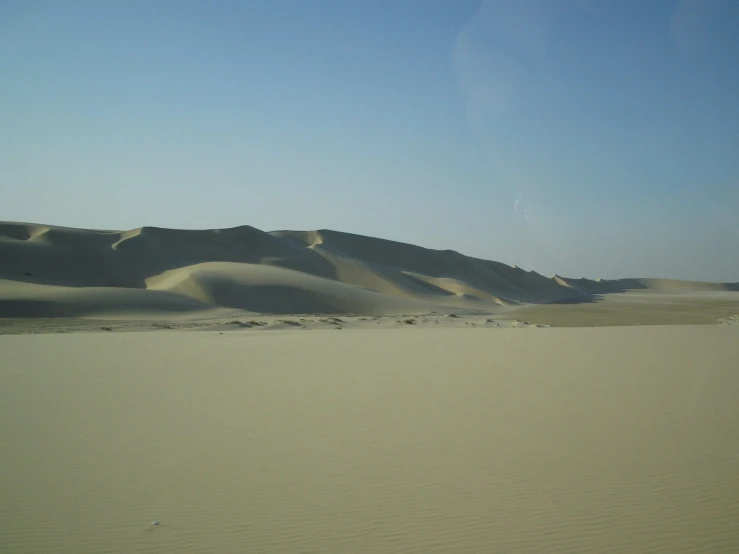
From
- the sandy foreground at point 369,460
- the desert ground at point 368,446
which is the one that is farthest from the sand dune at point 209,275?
the sandy foreground at point 369,460

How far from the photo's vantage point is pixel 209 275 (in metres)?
44.8

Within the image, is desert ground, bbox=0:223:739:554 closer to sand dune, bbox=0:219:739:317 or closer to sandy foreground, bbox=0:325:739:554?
sandy foreground, bbox=0:325:739:554

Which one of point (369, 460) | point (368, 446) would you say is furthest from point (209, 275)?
point (369, 460)

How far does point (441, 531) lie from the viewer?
4.54 meters

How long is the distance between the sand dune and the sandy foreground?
2485 cm

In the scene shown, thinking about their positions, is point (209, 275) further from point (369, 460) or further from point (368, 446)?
point (369, 460)

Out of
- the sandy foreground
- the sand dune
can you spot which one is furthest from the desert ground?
the sand dune

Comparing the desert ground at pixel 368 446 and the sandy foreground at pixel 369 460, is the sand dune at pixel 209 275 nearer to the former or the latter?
the desert ground at pixel 368 446

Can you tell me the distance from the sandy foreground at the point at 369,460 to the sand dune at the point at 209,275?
2485 centimetres

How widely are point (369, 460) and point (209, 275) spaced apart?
40585 mm

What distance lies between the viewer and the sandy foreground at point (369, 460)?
4527 millimetres

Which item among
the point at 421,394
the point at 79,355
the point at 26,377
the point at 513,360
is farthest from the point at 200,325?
the point at 421,394

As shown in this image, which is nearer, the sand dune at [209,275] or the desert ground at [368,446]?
the desert ground at [368,446]

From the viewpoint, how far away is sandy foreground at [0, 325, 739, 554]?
4.53 meters
